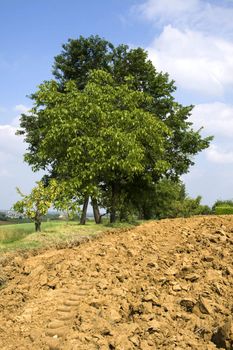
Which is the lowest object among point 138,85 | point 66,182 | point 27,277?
point 27,277

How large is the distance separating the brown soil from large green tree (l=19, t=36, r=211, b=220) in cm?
926

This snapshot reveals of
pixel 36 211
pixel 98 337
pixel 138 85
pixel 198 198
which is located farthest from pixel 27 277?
pixel 198 198

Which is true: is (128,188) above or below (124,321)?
above

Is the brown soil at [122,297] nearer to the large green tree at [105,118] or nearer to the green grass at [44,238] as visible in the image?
the green grass at [44,238]

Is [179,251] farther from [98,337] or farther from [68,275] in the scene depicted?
[98,337]

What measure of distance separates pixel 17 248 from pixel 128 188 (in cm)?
1722

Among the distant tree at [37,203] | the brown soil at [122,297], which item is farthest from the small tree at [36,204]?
the brown soil at [122,297]

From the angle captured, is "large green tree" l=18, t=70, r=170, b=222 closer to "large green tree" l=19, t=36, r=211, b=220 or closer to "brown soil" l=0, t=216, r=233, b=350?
"large green tree" l=19, t=36, r=211, b=220

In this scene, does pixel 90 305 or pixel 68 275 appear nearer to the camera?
pixel 90 305

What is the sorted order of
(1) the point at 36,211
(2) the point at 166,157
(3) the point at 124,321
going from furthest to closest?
(2) the point at 166,157, (1) the point at 36,211, (3) the point at 124,321

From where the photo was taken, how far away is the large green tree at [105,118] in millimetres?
21719

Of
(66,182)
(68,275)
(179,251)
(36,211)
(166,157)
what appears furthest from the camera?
(166,157)

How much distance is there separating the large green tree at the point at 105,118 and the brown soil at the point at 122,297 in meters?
9.26

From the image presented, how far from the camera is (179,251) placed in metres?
12.2
